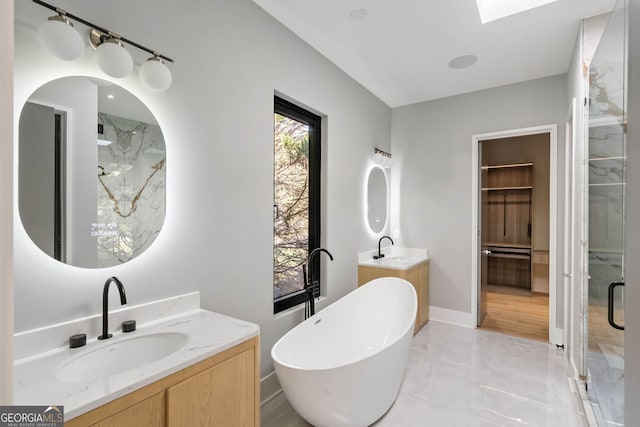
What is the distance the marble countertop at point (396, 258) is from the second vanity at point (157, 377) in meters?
2.09

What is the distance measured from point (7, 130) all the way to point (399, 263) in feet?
11.2

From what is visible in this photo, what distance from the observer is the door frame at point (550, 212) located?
3.16 meters

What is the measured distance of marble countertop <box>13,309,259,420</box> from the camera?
862mm

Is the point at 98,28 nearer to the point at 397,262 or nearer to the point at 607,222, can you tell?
the point at 607,222

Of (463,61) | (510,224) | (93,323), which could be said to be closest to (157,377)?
(93,323)

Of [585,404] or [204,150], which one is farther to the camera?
[585,404]

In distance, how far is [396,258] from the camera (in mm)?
3799

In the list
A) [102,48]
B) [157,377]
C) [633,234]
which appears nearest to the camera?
[633,234]

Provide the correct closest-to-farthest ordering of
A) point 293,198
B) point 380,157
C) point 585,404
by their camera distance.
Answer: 1. point 585,404
2. point 293,198
3. point 380,157

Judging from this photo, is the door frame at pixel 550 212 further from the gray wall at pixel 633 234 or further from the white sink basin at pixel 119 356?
the white sink basin at pixel 119 356

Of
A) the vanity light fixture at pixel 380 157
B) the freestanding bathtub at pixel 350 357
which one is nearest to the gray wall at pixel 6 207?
the freestanding bathtub at pixel 350 357

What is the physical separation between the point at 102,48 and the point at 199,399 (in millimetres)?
1484

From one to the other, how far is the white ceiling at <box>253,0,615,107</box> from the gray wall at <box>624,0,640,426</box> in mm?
1602

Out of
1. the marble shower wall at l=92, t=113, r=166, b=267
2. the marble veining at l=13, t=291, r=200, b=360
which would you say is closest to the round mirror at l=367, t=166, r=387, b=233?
the marble veining at l=13, t=291, r=200, b=360
